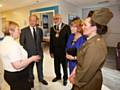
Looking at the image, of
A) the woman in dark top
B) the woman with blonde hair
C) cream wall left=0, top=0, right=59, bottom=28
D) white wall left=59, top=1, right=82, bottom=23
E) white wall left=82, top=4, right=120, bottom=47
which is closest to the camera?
the woman with blonde hair

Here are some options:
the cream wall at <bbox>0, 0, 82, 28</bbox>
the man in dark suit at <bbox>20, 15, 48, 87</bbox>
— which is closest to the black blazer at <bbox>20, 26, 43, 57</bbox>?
the man in dark suit at <bbox>20, 15, 48, 87</bbox>

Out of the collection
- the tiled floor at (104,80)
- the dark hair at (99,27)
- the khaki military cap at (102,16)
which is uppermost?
the khaki military cap at (102,16)

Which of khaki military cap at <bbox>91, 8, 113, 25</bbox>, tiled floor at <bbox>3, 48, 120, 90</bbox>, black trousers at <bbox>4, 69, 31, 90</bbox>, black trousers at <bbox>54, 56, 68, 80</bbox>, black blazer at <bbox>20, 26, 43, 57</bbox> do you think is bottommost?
tiled floor at <bbox>3, 48, 120, 90</bbox>

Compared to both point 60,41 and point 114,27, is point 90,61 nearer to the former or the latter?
point 60,41

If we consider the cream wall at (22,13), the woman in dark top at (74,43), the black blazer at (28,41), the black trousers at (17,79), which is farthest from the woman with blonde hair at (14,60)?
the cream wall at (22,13)

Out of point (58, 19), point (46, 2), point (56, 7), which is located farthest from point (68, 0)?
point (58, 19)

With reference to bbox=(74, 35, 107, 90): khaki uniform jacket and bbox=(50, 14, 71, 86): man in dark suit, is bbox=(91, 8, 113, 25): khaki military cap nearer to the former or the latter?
bbox=(74, 35, 107, 90): khaki uniform jacket

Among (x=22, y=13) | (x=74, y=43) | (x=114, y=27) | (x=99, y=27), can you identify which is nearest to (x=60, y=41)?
(x=74, y=43)

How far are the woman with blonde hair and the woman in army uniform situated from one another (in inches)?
30.1

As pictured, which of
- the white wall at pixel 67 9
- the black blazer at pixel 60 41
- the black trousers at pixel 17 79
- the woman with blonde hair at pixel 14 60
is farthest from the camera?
the white wall at pixel 67 9

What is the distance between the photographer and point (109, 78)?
473 cm

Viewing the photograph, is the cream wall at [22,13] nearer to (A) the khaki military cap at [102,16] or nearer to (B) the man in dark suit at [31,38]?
(B) the man in dark suit at [31,38]

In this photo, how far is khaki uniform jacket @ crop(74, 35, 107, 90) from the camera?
178 centimetres

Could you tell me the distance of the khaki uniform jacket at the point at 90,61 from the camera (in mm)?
1778
